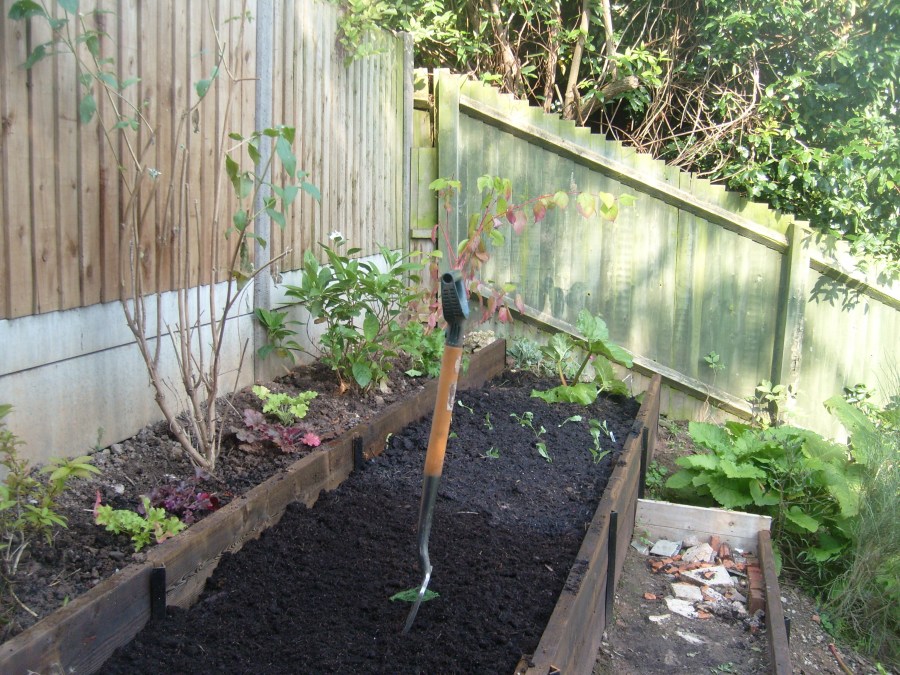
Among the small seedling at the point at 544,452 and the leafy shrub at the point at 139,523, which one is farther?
the small seedling at the point at 544,452

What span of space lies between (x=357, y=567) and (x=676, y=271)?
14.9ft

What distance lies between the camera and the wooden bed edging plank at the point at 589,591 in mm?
2012

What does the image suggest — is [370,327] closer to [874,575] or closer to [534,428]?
[534,428]

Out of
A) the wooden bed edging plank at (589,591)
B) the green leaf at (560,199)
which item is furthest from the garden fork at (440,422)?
the green leaf at (560,199)

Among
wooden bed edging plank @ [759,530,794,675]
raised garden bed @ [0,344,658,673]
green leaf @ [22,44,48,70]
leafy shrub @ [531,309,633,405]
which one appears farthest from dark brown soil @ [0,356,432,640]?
wooden bed edging plank @ [759,530,794,675]

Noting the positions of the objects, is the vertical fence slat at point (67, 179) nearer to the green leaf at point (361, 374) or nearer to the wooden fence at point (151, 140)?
the wooden fence at point (151, 140)

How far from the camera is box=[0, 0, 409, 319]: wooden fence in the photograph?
2.46m

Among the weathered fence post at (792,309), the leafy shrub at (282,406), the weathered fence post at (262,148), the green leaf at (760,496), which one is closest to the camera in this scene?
the leafy shrub at (282,406)

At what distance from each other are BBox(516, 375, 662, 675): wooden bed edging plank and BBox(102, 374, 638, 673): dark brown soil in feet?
0.31

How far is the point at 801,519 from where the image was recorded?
13.7 feet

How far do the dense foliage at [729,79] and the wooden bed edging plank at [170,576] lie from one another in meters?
4.48

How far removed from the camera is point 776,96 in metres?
6.48

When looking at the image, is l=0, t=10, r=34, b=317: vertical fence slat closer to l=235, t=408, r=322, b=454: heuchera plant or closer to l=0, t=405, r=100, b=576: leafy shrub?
l=0, t=405, r=100, b=576: leafy shrub

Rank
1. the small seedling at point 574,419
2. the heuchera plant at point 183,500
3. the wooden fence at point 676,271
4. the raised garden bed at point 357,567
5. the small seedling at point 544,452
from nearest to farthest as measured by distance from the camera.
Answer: the raised garden bed at point 357,567 < the heuchera plant at point 183,500 < the small seedling at point 544,452 < the small seedling at point 574,419 < the wooden fence at point 676,271
